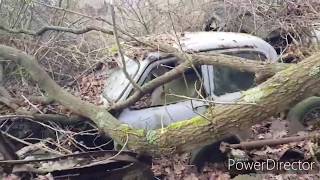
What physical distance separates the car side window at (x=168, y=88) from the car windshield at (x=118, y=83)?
201 millimetres

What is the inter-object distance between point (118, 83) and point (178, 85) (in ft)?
2.27

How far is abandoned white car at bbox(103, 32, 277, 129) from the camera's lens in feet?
15.3

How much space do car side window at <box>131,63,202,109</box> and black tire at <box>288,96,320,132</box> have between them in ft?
3.37

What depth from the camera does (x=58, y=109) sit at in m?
5.08

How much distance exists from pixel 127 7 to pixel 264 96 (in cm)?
460

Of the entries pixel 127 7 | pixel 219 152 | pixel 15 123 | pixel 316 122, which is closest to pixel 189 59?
pixel 219 152

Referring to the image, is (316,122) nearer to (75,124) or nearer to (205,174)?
(205,174)

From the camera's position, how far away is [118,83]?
5.13 metres

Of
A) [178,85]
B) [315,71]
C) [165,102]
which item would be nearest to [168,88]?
[178,85]

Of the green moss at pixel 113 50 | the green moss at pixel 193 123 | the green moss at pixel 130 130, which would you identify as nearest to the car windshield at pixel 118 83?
the green moss at pixel 113 50

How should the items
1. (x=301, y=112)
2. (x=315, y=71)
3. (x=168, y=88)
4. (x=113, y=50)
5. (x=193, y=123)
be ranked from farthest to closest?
(x=113, y=50), (x=168, y=88), (x=301, y=112), (x=193, y=123), (x=315, y=71)

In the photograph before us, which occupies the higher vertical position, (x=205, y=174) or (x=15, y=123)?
(x=15, y=123)

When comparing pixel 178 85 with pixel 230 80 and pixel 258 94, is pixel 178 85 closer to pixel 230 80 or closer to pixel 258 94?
pixel 230 80

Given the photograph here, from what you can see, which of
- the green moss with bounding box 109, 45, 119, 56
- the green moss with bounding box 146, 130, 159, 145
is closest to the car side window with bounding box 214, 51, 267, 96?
the green moss with bounding box 146, 130, 159, 145
